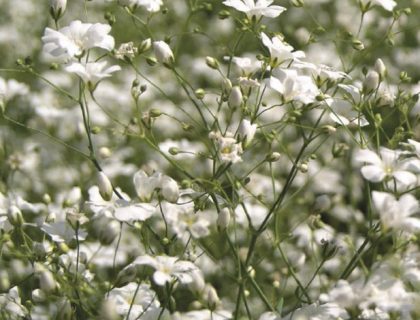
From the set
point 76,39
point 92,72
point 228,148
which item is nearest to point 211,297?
point 228,148

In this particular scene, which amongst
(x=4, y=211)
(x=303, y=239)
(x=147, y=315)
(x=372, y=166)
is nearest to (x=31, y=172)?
(x=303, y=239)

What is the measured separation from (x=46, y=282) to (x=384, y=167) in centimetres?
101

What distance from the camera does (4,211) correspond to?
2.80 m

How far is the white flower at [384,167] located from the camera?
7.65 feet

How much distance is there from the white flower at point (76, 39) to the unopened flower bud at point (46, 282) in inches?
27.5

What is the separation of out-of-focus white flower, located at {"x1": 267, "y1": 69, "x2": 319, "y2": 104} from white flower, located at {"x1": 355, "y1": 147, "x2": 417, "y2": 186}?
0.32m

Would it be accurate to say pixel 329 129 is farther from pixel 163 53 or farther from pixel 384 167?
pixel 163 53

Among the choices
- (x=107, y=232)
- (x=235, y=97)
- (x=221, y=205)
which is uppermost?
(x=235, y=97)

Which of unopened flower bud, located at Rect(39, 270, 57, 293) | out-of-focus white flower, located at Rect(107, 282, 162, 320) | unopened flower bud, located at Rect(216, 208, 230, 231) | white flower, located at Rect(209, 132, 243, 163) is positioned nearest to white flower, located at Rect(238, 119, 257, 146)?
white flower, located at Rect(209, 132, 243, 163)

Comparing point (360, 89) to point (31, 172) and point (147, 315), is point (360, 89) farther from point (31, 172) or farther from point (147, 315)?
point (31, 172)

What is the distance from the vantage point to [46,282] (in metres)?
2.37

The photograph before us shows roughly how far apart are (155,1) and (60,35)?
1.26ft

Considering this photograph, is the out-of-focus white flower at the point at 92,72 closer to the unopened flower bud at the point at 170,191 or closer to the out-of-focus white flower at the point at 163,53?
the out-of-focus white flower at the point at 163,53

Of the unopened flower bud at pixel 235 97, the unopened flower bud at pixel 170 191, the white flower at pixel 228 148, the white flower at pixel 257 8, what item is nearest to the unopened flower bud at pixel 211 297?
the unopened flower bud at pixel 170 191
